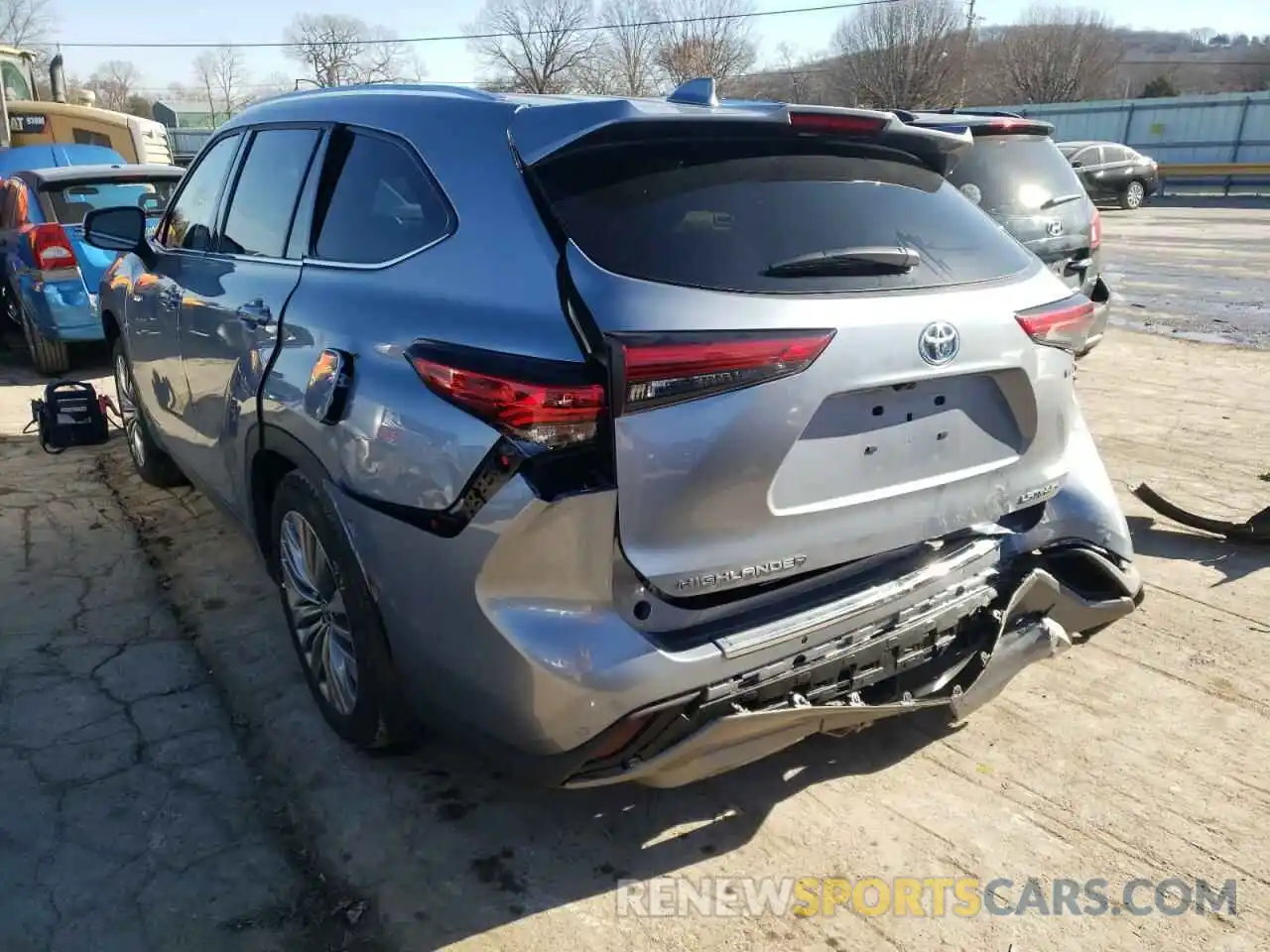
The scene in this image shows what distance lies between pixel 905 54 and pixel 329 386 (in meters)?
56.3

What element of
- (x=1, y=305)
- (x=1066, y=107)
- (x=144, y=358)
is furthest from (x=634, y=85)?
(x=144, y=358)

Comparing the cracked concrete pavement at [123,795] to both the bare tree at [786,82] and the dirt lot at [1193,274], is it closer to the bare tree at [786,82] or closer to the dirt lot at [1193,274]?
the dirt lot at [1193,274]

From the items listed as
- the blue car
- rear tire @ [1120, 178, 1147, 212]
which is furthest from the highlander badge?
rear tire @ [1120, 178, 1147, 212]

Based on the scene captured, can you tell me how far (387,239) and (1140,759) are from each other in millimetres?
2656

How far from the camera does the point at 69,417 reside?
6027 millimetres

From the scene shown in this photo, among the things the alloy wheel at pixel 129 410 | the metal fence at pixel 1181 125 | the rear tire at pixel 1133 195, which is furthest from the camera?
the metal fence at pixel 1181 125

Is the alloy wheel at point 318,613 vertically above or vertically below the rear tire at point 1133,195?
above

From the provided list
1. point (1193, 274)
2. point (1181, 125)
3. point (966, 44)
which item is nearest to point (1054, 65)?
point (966, 44)

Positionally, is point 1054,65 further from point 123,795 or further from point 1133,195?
point 123,795

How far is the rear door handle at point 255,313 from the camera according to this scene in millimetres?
2980

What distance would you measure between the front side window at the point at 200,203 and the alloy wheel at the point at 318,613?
1.41 metres

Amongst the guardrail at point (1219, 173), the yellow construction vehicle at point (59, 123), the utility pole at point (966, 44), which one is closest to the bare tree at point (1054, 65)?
the utility pole at point (966, 44)

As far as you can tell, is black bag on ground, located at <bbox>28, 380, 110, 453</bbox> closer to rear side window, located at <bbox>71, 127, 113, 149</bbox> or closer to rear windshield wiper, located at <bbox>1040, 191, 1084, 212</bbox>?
rear windshield wiper, located at <bbox>1040, 191, 1084, 212</bbox>

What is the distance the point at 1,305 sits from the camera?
935 cm
